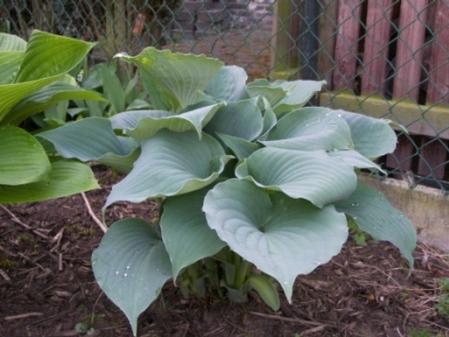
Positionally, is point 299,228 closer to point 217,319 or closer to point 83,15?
point 217,319

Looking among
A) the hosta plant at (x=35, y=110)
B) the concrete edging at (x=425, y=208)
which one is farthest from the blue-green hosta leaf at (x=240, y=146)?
the concrete edging at (x=425, y=208)

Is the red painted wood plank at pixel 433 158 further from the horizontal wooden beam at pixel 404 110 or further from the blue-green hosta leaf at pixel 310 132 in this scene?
the blue-green hosta leaf at pixel 310 132

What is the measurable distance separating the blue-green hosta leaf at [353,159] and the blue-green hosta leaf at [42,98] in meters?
0.74

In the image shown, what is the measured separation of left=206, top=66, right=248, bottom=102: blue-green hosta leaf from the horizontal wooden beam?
1006 mm

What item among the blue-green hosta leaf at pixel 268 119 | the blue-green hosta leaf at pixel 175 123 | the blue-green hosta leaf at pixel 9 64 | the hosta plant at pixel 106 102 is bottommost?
the hosta plant at pixel 106 102

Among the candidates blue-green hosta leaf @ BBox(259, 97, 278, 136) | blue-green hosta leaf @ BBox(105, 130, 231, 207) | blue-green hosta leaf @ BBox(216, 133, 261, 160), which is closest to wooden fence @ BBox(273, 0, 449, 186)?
blue-green hosta leaf @ BBox(259, 97, 278, 136)

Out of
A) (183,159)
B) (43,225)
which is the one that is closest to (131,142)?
(183,159)

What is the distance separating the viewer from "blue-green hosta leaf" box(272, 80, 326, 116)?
1.84 metres

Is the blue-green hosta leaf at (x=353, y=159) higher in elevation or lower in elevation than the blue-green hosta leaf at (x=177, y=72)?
lower

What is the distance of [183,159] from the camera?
160 cm

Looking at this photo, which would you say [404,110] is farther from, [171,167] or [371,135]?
[171,167]

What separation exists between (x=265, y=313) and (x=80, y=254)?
0.72 metres

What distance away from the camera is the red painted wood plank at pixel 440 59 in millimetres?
2576

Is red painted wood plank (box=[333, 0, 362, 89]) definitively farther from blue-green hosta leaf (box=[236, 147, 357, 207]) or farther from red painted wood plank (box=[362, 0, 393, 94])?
blue-green hosta leaf (box=[236, 147, 357, 207])
